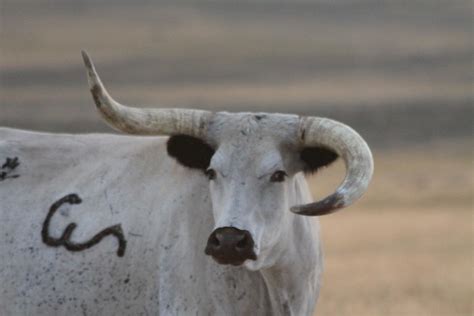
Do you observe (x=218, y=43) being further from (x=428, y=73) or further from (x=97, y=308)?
(x=97, y=308)

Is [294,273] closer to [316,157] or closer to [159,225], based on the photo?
[316,157]

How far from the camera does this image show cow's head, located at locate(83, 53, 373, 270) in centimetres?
817

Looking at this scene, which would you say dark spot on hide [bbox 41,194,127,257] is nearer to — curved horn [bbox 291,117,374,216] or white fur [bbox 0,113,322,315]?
white fur [bbox 0,113,322,315]

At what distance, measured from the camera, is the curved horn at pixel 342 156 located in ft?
26.5

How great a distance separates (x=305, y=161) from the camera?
28.7 ft

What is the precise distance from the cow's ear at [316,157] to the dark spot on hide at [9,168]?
2022 millimetres

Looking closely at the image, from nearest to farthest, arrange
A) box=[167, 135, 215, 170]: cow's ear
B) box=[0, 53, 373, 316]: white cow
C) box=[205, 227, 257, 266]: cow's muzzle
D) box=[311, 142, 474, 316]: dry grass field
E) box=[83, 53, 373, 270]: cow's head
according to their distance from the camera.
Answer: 1. box=[205, 227, 257, 266]: cow's muzzle
2. box=[83, 53, 373, 270]: cow's head
3. box=[0, 53, 373, 316]: white cow
4. box=[167, 135, 215, 170]: cow's ear
5. box=[311, 142, 474, 316]: dry grass field

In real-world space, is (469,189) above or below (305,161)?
above

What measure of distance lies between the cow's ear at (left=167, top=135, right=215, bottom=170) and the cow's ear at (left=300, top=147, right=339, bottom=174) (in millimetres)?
520

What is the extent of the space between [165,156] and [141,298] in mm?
875

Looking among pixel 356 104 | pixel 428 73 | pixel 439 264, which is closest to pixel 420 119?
pixel 356 104

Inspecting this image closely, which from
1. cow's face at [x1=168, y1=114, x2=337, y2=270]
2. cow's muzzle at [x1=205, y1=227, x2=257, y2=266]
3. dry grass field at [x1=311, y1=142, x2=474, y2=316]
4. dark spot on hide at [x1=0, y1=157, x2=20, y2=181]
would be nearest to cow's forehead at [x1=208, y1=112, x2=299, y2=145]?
cow's face at [x1=168, y1=114, x2=337, y2=270]

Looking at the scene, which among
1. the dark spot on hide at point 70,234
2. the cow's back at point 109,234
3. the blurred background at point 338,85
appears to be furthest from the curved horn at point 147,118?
the blurred background at point 338,85

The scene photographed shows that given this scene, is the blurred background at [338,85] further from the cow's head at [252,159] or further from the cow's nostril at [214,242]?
the cow's nostril at [214,242]
